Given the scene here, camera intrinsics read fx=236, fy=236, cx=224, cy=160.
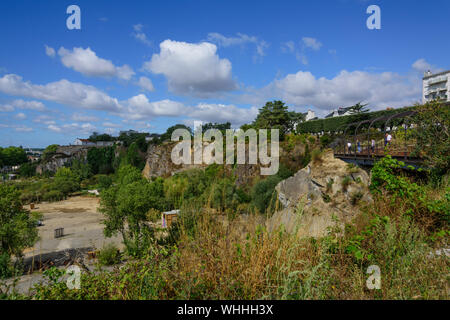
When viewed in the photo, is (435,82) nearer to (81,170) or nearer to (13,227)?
(13,227)

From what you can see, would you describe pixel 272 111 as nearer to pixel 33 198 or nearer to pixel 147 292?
pixel 147 292

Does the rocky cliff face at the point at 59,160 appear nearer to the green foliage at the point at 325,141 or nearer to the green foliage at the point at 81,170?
the green foliage at the point at 81,170

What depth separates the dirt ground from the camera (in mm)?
19172

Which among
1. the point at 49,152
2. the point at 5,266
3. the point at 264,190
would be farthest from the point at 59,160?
the point at 264,190

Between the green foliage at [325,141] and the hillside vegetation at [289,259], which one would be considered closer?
the hillside vegetation at [289,259]

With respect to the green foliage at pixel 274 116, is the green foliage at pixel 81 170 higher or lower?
lower

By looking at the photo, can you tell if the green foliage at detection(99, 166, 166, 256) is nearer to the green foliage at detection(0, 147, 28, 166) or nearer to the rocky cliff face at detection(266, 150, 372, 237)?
the rocky cliff face at detection(266, 150, 372, 237)

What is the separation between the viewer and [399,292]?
2.02m

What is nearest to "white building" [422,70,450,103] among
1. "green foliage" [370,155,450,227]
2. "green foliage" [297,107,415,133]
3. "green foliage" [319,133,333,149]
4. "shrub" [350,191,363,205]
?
"green foliage" [297,107,415,133]

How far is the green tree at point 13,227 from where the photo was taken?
13.8 metres

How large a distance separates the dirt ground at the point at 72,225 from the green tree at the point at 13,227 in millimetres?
1007

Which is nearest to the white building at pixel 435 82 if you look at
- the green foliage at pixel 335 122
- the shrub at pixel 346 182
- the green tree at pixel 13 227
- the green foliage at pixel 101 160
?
the green foliage at pixel 335 122

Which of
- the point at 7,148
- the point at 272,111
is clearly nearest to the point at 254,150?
the point at 272,111

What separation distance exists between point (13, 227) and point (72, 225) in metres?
13.2
